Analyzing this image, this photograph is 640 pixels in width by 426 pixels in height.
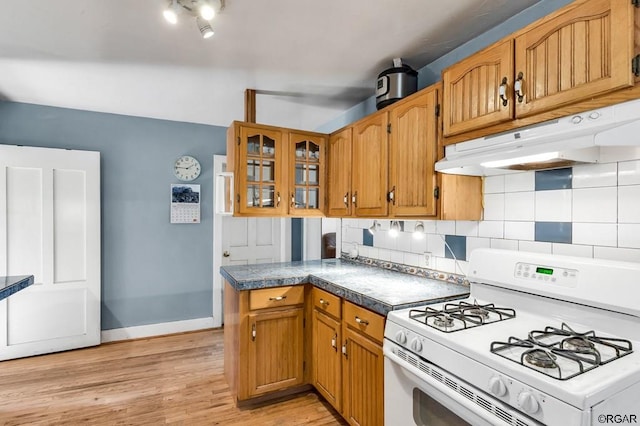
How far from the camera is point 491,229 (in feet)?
6.47

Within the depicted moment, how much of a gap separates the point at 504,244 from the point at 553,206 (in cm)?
33

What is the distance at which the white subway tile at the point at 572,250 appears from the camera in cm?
154

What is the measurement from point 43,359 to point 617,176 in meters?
4.50

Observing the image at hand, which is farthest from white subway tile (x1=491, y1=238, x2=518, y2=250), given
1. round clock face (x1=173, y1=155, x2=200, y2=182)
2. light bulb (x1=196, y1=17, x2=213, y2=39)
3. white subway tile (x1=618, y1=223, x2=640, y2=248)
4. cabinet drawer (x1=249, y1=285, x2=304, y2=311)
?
round clock face (x1=173, y1=155, x2=200, y2=182)

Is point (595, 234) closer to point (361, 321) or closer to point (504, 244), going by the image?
point (504, 244)

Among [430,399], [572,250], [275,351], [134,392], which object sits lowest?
[134,392]

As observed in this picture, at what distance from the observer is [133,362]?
10.3 ft

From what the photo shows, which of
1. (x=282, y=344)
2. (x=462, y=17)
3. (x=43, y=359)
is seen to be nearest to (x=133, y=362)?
(x=43, y=359)

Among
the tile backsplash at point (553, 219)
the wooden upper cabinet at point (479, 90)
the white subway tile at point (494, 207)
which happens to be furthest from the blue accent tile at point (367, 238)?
the wooden upper cabinet at point (479, 90)

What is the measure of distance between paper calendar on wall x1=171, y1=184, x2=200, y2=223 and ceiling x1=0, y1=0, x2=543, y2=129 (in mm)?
1008

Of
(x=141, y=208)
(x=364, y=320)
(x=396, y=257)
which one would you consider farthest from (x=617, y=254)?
(x=141, y=208)

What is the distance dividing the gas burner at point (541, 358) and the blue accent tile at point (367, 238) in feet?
6.21

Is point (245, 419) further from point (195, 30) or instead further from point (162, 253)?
point (195, 30)

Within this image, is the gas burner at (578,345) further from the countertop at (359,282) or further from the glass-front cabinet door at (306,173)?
the glass-front cabinet door at (306,173)
